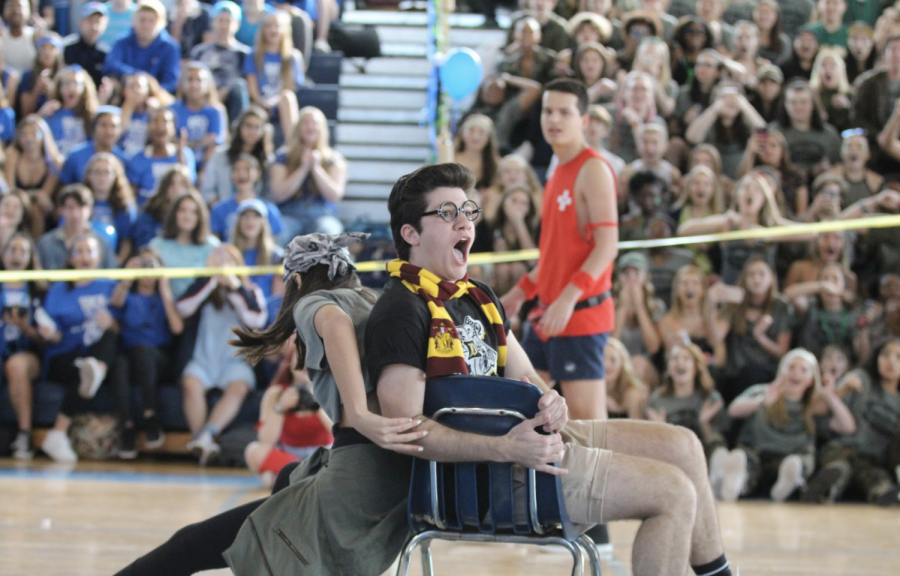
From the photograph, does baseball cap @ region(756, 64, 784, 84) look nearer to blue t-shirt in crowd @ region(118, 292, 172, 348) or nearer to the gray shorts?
the gray shorts

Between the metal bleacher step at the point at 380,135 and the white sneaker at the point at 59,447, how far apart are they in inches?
145

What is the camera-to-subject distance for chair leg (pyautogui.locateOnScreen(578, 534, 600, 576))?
8.11 ft

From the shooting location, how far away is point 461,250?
2.86 m

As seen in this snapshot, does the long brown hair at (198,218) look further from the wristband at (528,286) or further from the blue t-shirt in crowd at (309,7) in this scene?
the wristband at (528,286)

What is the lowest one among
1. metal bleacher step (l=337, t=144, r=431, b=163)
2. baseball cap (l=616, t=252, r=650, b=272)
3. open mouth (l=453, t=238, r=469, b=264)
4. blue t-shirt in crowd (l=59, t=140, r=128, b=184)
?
baseball cap (l=616, t=252, r=650, b=272)

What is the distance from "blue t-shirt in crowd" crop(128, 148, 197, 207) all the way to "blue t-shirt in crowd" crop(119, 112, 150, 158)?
0.32m

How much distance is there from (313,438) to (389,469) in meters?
3.64

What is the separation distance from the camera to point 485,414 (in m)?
2.50

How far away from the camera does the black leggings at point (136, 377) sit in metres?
7.17

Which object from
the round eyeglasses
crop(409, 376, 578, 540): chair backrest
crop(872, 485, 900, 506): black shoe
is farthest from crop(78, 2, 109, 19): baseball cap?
crop(409, 376, 578, 540): chair backrest

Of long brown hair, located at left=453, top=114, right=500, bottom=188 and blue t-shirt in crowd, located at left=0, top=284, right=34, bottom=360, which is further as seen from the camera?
long brown hair, located at left=453, top=114, right=500, bottom=188

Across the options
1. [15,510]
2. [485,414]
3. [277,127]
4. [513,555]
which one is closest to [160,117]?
[277,127]

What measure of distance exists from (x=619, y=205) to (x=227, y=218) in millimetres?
2740

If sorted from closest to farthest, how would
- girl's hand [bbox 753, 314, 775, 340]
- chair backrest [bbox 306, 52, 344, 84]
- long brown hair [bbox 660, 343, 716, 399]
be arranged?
long brown hair [bbox 660, 343, 716, 399] → girl's hand [bbox 753, 314, 775, 340] → chair backrest [bbox 306, 52, 344, 84]
